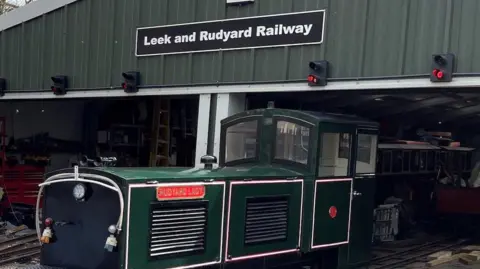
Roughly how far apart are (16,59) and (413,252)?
31.4 feet

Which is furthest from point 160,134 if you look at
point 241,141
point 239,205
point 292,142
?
point 239,205

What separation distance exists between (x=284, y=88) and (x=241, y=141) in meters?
2.12

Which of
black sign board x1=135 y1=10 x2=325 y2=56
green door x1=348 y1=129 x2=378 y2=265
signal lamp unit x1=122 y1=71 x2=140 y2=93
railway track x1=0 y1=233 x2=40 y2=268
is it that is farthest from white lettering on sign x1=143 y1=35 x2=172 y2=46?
green door x1=348 y1=129 x2=378 y2=265

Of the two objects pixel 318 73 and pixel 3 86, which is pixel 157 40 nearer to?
pixel 318 73

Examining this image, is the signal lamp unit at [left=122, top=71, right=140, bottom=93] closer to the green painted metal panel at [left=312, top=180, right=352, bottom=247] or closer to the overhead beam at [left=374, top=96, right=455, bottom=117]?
the overhead beam at [left=374, top=96, right=455, bottom=117]

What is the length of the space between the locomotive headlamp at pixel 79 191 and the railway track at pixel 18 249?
426 centimetres

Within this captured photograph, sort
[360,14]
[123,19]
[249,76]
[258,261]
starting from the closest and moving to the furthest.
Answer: [258,261]
[360,14]
[249,76]
[123,19]

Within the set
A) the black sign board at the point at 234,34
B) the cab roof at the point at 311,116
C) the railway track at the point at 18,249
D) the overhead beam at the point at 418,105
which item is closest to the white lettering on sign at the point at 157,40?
the black sign board at the point at 234,34

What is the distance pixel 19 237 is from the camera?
10477 mm

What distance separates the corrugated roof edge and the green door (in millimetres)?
7761

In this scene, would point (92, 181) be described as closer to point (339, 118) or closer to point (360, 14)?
point (339, 118)

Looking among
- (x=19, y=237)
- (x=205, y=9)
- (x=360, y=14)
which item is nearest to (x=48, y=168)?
(x=19, y=237)

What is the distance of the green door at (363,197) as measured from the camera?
276 inches

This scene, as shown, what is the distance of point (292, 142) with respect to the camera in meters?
6.52
